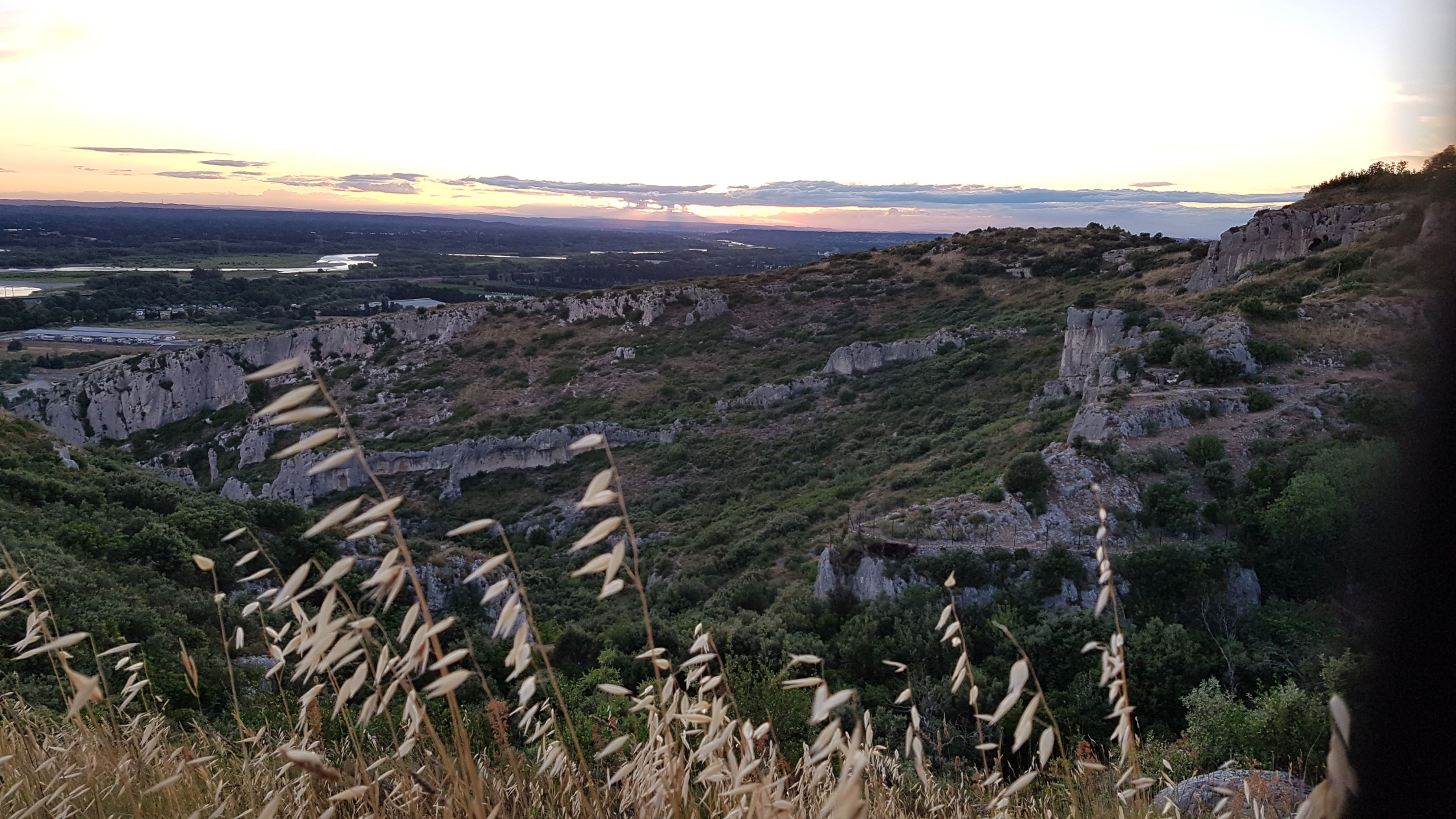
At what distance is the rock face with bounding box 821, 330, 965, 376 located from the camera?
1165 inches

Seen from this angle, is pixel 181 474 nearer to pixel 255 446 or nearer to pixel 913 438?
pixel 255 446

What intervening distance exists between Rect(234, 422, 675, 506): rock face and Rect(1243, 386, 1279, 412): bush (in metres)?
18.3

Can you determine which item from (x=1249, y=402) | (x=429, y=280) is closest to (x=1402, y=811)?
(x=1249, y=402)

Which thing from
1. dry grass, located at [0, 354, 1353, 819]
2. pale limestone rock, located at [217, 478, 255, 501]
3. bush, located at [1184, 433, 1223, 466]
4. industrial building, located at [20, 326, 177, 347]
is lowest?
pale limestone rock, located at [217, 478, 255, 501]

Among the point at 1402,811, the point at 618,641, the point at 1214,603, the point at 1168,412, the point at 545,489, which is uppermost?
the point at 1402,811

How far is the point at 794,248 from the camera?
17188 cm

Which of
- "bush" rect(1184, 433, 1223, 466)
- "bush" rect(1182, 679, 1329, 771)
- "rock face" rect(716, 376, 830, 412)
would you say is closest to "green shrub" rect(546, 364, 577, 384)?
"rock face" rect(716, 376, 830, 412)

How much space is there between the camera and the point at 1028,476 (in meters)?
11.9

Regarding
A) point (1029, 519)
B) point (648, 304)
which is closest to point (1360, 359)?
point (1029, 519)

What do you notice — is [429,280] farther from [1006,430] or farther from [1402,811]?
[1402,811]

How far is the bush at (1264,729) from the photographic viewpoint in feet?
14.7

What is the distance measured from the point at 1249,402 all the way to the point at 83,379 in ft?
164

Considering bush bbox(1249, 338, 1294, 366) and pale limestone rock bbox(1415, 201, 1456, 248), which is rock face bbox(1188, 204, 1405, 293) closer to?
bush bbox(1249, 338, 1294, 366)

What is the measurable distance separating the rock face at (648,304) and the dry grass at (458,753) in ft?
130
